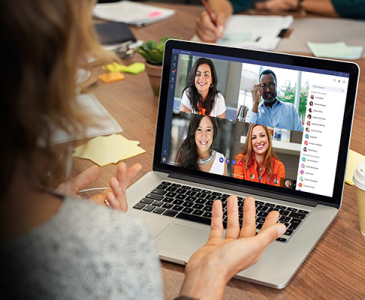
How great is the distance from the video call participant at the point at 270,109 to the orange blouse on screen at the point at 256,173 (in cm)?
8

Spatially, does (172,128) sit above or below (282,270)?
above

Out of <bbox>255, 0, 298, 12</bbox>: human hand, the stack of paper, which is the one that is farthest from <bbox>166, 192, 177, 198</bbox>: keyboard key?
<bbox>255, 0, 298, 12</bbox>: human hand

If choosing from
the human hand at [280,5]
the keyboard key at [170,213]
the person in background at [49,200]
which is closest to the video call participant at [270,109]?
the keyboard key at [170,213]

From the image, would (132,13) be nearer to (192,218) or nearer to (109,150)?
(109,150)

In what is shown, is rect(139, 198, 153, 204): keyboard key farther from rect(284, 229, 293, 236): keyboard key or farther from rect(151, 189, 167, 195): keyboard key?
rect(284, 229, 293, 236): keyboard key

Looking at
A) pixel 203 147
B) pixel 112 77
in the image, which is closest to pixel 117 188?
pixel 203 147

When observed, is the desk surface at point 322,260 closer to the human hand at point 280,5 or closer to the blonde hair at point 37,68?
the blonde hair at point 37,68

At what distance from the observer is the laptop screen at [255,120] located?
0.85 meters

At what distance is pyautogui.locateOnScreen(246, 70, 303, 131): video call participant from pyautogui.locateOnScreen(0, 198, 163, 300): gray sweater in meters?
0.48

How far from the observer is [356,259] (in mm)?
752

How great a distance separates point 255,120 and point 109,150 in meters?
0.43

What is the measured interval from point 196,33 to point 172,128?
3.22ft

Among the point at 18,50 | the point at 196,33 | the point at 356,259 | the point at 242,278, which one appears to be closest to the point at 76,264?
the point at 18,50

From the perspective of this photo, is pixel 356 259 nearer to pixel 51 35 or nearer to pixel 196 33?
pixel 51 35
